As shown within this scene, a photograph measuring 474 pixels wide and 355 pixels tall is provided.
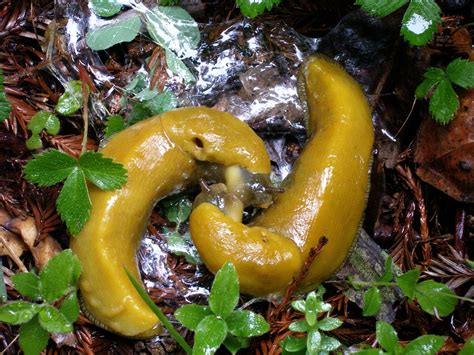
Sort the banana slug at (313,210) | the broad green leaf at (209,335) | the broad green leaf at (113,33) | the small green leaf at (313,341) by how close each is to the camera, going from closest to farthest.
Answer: the broad green leaf at (209,335) < the small green leaf at (313,341) < the banana slug at (313,210) < the broad green leaf at (113,33)

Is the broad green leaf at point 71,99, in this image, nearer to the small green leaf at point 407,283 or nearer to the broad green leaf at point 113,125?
the broad green leaf at point 113,125

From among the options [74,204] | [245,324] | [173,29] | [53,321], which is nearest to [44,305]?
[53,321]

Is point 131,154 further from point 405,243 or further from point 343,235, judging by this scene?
point 405,243

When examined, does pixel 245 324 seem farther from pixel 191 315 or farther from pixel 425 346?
pixel 425 346

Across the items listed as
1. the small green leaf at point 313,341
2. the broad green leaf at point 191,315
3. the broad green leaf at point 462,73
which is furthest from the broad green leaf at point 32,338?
the broad green leaf at point 462,73

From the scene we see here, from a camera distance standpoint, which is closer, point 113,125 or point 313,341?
point 313,341

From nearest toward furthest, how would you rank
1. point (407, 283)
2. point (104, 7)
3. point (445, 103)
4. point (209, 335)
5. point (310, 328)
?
point (209, 335)
point (310, 328)
point (407, 283)
point (445, 103)
point (104, 7)

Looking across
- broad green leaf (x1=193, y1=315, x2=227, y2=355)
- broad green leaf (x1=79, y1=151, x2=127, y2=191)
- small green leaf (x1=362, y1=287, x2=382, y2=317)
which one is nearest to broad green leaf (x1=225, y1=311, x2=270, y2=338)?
broad green leaf (x1=193, y1=315, x2=227, y2=355)
